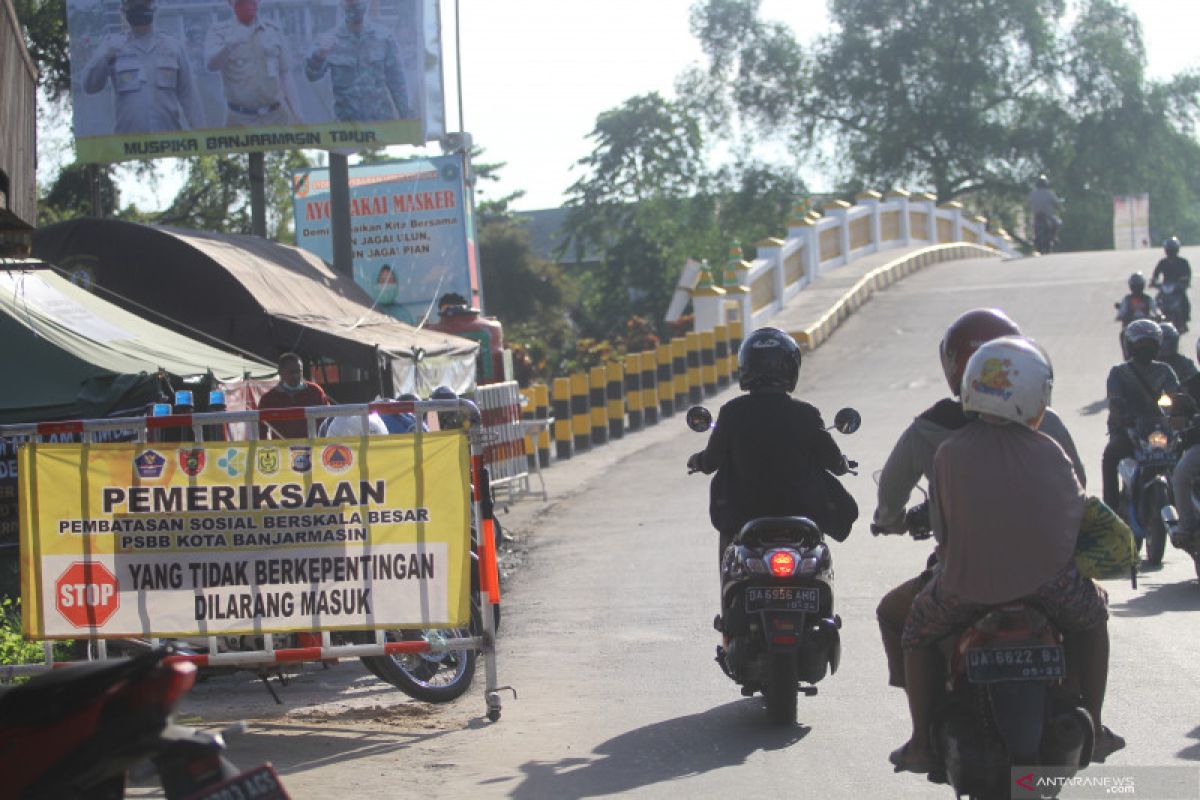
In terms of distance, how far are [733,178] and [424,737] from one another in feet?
185

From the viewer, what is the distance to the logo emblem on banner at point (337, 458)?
7.42 meters

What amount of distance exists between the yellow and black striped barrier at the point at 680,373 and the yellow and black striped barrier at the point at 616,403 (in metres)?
2.05

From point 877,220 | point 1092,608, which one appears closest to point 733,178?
point 877,220

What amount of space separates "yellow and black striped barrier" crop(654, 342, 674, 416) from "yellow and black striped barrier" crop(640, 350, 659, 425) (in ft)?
0.87

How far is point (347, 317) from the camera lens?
1642cm

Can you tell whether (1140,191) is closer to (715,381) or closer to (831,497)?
(715,381)

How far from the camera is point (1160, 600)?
991 centimetres

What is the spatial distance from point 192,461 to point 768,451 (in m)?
2.50

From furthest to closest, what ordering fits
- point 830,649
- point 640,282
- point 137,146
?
point 640,282
point 137,146
point 830,649

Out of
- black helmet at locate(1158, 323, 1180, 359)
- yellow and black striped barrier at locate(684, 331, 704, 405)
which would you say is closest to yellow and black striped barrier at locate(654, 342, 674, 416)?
yellow and black striped barrier at locate(684, 331, 704, 405)

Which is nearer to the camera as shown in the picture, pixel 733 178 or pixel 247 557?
pixel 247 557

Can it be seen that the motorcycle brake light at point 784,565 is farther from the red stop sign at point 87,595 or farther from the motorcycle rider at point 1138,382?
the motorcycle rider at point 1138,382

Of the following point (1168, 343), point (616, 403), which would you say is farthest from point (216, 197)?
point (1168, 343)

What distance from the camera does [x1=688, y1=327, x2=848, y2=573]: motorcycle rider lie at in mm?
7195
